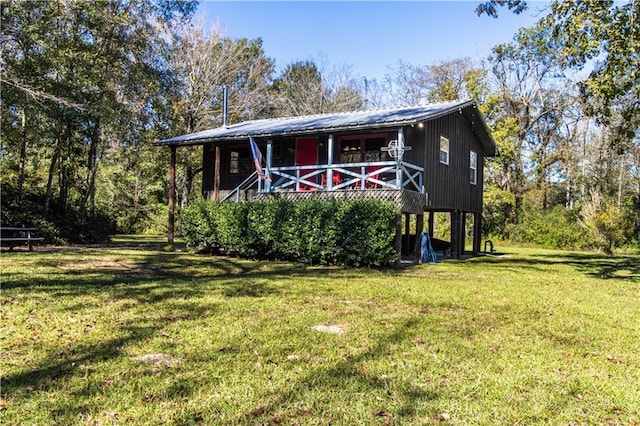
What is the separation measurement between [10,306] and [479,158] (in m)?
18.2

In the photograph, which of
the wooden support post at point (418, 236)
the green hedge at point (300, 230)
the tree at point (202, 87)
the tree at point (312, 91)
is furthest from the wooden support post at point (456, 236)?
the tree at point (312, 91)

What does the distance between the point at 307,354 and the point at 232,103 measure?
88.3ft

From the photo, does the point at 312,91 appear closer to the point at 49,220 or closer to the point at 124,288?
the point at 49,220

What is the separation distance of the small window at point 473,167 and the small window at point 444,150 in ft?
9.14

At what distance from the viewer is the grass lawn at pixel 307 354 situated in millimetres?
3062

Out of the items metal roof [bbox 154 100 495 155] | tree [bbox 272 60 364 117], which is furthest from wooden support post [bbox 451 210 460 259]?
tree [bbox 272 60 364 117]

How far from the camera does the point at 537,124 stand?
3209 centimetres

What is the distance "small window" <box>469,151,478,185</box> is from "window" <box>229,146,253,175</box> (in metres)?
8.95

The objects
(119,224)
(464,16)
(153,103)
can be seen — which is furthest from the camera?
(119,224)

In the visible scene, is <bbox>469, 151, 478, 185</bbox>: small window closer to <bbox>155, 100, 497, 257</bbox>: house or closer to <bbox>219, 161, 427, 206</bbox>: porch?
<bbox>155, 100, 497, 257</bbox>: house

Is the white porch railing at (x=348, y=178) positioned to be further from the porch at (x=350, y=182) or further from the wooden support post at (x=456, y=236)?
the wooden support post at (x=456, y=236)

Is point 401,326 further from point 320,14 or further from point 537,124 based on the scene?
point 537,124

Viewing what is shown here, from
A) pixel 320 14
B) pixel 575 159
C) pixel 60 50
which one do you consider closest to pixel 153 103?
pixel 60 50

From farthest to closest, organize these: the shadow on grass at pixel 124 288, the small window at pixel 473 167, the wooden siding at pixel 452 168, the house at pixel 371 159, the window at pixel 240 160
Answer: the small window at pixel 473 167
the window at pixel 240 160
the wooden siding at pixel 452 168
the house at pixel 371 159
the shadow on grass at pixel 124 288
